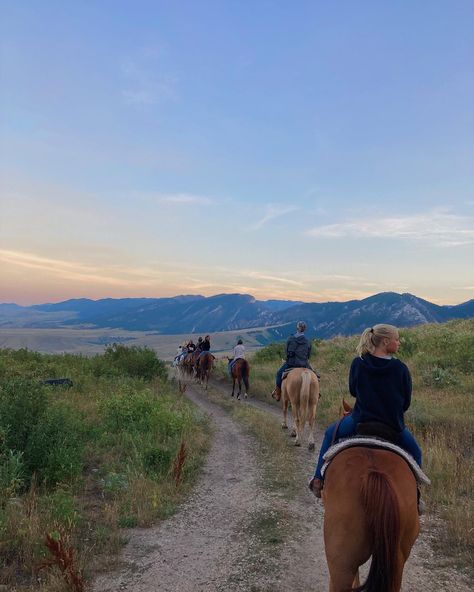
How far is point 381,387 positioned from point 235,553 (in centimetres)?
316

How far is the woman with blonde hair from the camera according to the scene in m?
4.22

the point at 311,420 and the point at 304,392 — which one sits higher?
the point at 304,392

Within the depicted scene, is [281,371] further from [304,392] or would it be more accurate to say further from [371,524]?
[371,524]

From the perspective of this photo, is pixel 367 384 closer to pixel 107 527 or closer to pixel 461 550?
pixel 461 550

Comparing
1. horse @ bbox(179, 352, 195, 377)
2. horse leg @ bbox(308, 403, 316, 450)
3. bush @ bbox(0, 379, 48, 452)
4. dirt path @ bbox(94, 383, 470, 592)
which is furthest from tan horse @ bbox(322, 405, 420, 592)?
horse @ bbox(179, 352, 195, 377)

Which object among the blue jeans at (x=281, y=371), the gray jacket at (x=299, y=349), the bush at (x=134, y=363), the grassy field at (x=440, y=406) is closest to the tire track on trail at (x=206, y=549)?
the grassy field at (x=440, y=406)

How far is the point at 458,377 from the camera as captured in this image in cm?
1639

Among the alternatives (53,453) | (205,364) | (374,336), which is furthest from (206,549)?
(205,364)

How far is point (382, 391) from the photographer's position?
425 centimetres

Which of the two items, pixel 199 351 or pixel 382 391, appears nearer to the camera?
pixel 382 391

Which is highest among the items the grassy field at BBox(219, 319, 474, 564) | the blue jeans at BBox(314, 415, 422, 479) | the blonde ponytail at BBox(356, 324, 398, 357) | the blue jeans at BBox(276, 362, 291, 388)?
the blonde ponytail at BBox(356, 324, 398, 357)

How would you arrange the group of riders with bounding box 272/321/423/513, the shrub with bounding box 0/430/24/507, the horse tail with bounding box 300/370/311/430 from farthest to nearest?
1. the horse tail with bounding box 300/370/311/430
2. the shrub with bounding box 0/430/24/507
3. the group of riders with bounding box 272/321/423/513

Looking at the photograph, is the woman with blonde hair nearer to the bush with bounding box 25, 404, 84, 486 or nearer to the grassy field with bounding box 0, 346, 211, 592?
the grassy field with bounding box 0, 346, 211, 592

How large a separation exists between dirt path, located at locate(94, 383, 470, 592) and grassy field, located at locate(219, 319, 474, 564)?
669 mm
